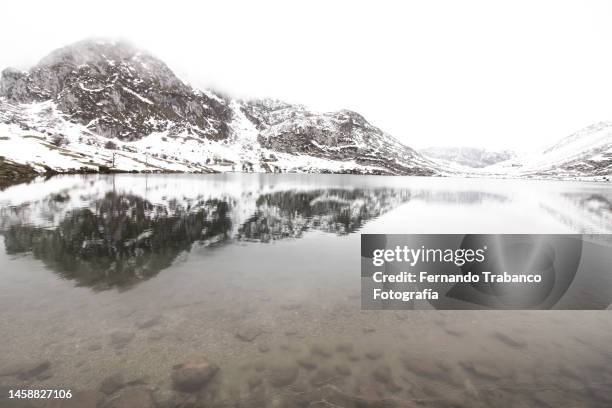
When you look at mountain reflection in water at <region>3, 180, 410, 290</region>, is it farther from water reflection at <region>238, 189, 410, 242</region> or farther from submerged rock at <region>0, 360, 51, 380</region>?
submerged rock at <region>0, 360, 51, 380</region>

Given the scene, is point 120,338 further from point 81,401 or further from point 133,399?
point 133,399

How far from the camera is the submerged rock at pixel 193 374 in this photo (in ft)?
40.2

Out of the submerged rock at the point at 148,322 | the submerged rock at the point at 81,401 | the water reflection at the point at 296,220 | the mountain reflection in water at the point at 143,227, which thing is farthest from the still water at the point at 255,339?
the water reflection at the point at 296,220

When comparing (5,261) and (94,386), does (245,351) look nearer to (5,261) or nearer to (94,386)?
(94,386)

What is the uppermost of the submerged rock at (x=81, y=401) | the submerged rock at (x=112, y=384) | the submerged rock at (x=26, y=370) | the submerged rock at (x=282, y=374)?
the submerged rock at (x=26, y=370)

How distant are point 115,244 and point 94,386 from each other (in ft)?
77.2

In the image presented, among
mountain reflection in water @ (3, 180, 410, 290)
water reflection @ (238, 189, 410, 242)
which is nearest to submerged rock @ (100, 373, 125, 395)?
mountain reflection in water @ (3, 180, 410, 290)

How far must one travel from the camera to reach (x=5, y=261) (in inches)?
1032

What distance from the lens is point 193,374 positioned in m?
13.0

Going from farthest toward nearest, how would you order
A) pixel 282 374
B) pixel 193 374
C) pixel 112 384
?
pixel 282 374, pixel 193 374, pixel 112 384

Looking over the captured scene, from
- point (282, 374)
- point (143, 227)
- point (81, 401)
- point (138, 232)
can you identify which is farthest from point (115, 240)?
point (282, 374)

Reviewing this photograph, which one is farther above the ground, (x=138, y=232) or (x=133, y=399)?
(x=138, y=232)

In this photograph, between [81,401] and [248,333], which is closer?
[81,401]

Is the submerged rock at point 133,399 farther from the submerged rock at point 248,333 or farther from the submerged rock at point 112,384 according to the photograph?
the submerged rock at point 248,333
